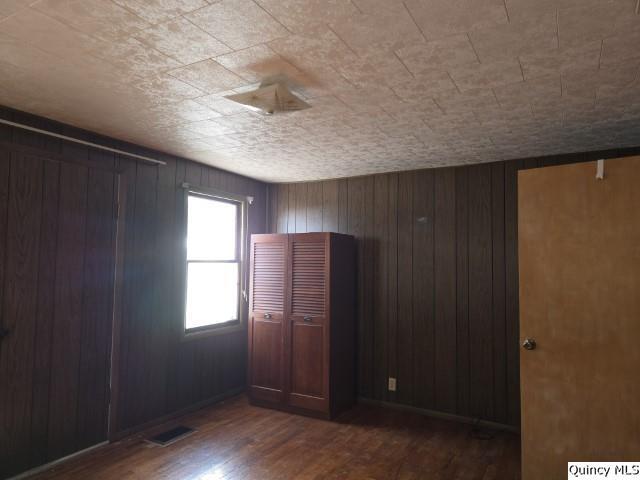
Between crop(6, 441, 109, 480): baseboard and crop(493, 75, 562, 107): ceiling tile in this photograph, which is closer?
crop(493, 75, 562, 107): ceiling tile

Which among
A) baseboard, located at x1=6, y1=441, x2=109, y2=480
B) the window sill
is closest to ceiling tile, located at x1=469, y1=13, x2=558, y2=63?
the window sill

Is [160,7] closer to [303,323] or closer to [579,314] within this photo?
[579,314]

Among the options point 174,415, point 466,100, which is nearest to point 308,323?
point 174,415

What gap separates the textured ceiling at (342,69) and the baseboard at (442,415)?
246cm

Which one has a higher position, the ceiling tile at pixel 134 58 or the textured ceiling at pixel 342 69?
the ceiling tile at pixel 134 58

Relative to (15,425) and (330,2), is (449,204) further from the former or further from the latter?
(15,425)

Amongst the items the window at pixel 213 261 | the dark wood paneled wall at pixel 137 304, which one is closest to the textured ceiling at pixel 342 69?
the dark wood paneled wall at pixel 137 304

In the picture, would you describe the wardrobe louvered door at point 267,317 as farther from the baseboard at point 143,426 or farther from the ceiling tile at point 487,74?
the ceiling tile at point 487,74

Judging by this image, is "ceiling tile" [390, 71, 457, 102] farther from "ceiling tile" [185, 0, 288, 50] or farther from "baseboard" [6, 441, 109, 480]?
"baseboard" [6, 441, 109, 480]

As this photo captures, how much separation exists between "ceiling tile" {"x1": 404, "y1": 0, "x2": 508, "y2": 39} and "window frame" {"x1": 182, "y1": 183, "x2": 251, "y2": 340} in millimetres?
2866

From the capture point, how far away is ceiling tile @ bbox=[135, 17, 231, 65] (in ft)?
5.68

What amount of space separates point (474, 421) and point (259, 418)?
6.58ft

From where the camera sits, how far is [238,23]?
1685mm

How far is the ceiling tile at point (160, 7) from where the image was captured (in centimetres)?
156
